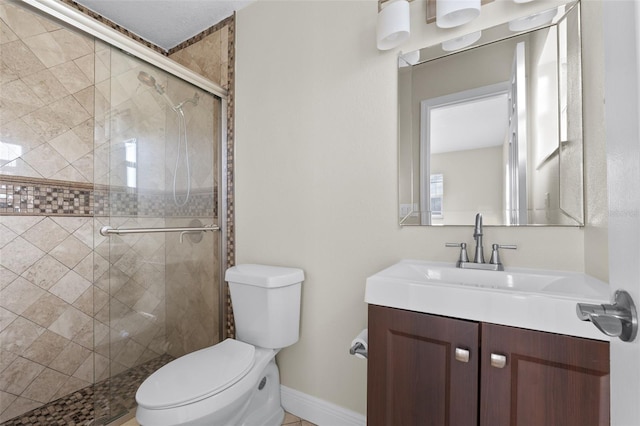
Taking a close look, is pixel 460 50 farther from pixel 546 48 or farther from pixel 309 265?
pixel 309 265

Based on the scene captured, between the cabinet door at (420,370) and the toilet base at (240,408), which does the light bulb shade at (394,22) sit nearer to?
the cabinet door at (420,370)

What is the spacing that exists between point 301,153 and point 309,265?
598mm

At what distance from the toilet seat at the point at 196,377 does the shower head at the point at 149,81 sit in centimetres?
140

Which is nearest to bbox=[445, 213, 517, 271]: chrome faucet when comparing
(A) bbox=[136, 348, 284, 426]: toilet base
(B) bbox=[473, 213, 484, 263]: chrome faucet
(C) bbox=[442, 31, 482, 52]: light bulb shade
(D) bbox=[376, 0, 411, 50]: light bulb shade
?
(B) bbox=[473, 213, 484, 263]: chrome faucet

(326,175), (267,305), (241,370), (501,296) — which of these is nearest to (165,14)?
(326,175)

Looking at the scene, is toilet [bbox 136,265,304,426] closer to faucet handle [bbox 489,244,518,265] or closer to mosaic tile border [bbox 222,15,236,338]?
A: mosaic tile border [bbox 222,15,236,338]

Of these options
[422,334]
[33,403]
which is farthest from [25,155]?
[422,334]

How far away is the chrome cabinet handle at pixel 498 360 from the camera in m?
0.83

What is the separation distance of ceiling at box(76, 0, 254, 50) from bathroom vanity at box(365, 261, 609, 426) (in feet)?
6.46

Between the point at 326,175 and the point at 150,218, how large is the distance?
971 millimetres

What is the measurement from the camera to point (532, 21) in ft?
3.93

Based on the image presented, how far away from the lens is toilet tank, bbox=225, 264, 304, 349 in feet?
5.03

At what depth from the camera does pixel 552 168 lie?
118cm

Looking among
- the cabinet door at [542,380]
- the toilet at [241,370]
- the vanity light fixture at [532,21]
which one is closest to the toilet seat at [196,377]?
the toilet at [241,370]
